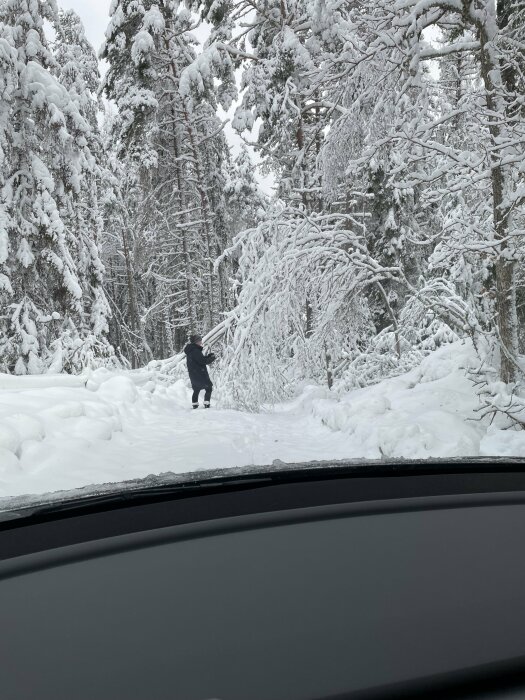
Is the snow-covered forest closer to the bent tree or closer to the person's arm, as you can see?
the bent tree

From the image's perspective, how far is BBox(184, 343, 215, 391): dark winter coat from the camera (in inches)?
484

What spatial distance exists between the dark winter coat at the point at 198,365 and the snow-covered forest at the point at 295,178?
78cm

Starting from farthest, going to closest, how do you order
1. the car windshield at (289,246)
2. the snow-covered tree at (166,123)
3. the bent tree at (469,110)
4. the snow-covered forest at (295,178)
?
1. the snow-covered tree at (166,123)
2. the snow-covered forest at (295,178)
3. the car windshield at (289,246)
4. the bent tree at (469,110)

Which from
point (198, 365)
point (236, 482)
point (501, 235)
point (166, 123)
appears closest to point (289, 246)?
point (501, 235)

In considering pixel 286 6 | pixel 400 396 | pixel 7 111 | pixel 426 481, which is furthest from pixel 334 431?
pixel 286 6

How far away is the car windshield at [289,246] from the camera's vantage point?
21.9 ft

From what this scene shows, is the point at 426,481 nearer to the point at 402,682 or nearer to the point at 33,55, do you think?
the point at 402,682

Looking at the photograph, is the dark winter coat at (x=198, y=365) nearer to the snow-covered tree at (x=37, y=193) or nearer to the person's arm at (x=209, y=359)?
the person's arm at (x=209, y=359)

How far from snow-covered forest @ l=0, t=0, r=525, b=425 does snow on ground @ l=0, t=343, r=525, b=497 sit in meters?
0.59

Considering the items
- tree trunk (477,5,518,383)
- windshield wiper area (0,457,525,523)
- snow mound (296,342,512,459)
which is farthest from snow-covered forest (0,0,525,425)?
windshield wiper area (0,457,525,523)

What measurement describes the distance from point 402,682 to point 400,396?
8616 mm

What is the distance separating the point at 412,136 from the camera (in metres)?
6.72

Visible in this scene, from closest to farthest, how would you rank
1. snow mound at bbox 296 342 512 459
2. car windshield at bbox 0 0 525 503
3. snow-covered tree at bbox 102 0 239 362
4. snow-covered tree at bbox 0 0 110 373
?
snow mound at bbox 296 342 512 459 → car windshield at bbox 0 0 525 503 → snow-covered tree at bbox 0 0 110 373 → snow-covered tree at bbox 102 0 239 362

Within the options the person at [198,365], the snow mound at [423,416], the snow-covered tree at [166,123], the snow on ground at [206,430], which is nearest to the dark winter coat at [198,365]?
the person at [198,365]
